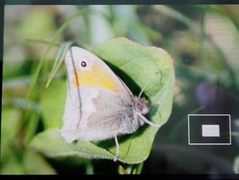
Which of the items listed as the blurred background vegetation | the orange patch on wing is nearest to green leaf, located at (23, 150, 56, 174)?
the blurred background vegetation

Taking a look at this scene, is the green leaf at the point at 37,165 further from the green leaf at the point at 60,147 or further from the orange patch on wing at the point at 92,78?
the orange patch on wing at the point at 92,78

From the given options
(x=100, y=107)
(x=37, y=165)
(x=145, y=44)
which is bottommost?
(x=37, y=165)

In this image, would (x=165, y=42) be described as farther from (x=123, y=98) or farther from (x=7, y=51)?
(x=7, y=51)

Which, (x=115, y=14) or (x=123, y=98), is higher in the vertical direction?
(x=115, y=14)

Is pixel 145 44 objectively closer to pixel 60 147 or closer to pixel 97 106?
pixel 97 106

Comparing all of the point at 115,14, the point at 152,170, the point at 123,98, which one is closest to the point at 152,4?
the point at 115,14

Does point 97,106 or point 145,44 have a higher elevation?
point 145,44

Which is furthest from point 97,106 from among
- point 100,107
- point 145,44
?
point 145,44
